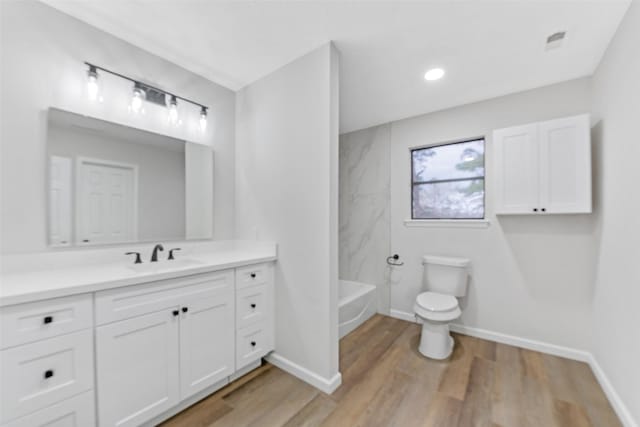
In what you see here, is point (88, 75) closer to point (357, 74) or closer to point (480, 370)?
point (357, 74)

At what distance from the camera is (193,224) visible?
2186 millimetres

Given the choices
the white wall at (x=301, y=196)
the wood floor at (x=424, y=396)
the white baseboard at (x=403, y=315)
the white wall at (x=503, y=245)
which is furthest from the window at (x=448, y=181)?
the white wall at (x=301, y=196)

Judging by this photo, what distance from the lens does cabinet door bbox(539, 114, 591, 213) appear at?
1.92 metres

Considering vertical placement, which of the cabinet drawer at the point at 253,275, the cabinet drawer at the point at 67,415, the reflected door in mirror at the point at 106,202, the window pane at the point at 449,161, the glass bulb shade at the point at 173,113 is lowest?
the cabinet drawer at the point at 67,415

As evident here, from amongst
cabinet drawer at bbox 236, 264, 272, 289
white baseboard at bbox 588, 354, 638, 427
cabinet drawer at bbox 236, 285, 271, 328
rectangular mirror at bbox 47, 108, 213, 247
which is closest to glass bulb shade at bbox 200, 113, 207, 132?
rectangular mirror at bbox 47, 108, 213, 247

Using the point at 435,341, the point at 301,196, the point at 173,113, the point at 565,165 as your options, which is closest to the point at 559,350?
the point at 435,341

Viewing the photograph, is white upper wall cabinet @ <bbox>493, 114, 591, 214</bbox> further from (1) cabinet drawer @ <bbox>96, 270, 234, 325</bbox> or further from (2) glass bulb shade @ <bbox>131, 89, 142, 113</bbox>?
(2) glass bulb shade @ <bbox>131, 89, 142, 113</bbox>

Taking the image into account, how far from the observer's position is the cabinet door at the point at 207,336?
1557 mm

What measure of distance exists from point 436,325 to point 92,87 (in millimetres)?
3141

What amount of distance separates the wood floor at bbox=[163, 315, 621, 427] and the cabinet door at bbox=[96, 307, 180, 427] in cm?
22

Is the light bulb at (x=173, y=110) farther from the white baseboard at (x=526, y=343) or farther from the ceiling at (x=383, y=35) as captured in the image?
the white baseboard at (x=526, y=343)

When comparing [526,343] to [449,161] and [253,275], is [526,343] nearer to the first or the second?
[449,161]

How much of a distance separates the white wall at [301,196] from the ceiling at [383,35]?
8.9 inches

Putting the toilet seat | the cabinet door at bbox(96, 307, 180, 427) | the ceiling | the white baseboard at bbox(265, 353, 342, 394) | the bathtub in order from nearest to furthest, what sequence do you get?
1. the cabinet door at bbox(96, 307, 180, 427)
2. the ceiling
3. the white baseboard at bbox(265, 353, 342, 394)
4. the toilet seat
5. the bathtub
